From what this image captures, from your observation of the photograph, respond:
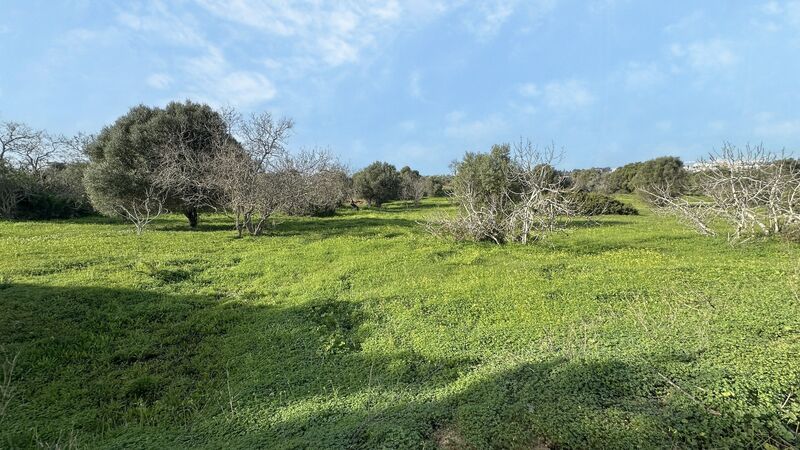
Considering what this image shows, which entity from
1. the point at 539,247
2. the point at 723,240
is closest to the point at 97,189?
the point at 539,247

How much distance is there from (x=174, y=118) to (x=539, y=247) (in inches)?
694

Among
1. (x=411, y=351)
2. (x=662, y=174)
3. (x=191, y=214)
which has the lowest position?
(x=411, y=351)

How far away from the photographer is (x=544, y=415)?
374 cm

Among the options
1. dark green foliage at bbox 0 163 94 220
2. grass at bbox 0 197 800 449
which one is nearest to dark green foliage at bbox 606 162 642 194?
grass at bbox 0 197 800 449

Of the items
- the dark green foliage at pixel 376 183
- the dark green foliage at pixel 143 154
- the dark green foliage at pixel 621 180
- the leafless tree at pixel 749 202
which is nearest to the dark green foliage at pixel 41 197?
the dark green foliage at pixel 143 154

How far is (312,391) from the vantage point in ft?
16.5

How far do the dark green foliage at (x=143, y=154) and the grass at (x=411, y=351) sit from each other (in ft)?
27.9

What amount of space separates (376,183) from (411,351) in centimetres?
3559

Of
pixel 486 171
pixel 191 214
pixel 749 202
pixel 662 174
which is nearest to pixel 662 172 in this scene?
pixel 662 174

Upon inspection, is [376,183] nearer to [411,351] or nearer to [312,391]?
[411,351]

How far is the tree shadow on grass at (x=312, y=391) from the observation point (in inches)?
141

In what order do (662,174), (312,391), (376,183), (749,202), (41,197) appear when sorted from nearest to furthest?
(312,391) < (749,202) < (41,197) < (376,183) < (662,174)

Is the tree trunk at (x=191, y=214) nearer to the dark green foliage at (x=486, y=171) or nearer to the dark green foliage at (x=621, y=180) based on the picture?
the dark green foliage at (x=486, y=171)

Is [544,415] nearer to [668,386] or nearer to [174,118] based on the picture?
[668,386]
